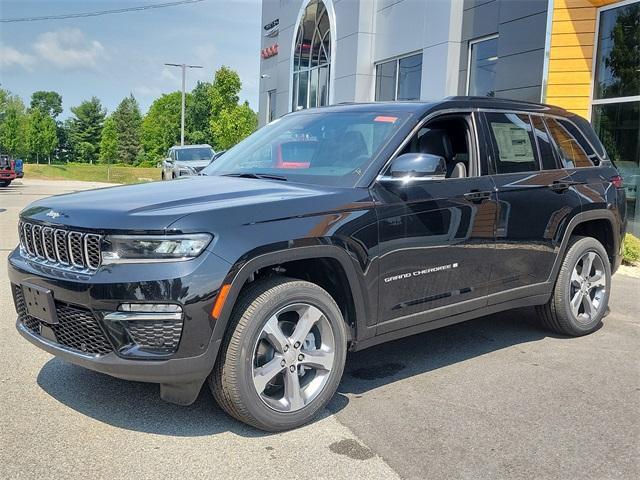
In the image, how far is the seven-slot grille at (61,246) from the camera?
10.4ft

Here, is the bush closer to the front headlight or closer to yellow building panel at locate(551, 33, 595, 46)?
yellow building panel at locate(551, 33, 595, 46)

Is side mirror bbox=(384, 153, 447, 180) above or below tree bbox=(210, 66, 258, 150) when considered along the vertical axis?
below

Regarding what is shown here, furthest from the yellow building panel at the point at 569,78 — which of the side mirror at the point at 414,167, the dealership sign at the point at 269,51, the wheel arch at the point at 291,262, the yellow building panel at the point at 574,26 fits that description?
the dealership sign at the point at 269,51

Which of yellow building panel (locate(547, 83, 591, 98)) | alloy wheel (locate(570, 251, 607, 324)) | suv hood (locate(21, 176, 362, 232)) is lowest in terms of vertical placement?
alloy wheel (locate(570, 251, 607, 324))

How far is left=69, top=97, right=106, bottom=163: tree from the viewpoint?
90875 millimetres

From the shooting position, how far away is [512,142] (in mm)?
4820

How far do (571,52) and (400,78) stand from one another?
697 centimetres

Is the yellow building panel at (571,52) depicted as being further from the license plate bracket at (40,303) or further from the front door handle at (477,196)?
the license plate bracket at (40,303)

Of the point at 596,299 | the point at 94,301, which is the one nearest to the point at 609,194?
the point at 596,299

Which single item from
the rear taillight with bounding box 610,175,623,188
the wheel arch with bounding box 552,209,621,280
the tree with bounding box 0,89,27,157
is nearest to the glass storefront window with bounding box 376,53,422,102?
the rear taillight with bounding box 610,175,623,188

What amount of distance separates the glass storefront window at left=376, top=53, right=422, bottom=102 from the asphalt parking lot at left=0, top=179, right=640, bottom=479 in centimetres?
1320

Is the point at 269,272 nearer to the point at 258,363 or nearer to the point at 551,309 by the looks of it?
the point at 258,363

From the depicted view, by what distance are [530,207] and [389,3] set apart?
1555cm

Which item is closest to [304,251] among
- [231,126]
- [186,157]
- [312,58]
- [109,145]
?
[186,157]
